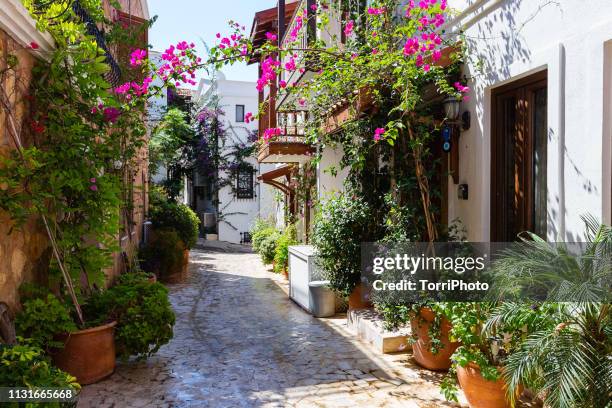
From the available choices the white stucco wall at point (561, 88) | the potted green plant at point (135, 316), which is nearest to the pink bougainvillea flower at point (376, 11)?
the white stucco wall at point (561, 88)

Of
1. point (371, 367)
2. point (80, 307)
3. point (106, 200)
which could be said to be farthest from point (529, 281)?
point (80, 307)

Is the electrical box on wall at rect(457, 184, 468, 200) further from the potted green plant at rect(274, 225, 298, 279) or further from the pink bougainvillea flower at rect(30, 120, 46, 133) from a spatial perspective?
the potted green plant at rect(274, 225, 298, 279)

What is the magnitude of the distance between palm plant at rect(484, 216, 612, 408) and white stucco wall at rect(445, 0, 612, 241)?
69cm

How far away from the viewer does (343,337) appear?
6969 mm

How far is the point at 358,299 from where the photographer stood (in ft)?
25.1

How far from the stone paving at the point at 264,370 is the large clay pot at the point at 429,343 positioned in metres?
0.13

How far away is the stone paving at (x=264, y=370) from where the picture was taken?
4.74 m

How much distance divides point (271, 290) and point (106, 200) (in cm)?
A: 648

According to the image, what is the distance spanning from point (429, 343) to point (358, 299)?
2.34 metres

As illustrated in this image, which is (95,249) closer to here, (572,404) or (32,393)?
(32,393)

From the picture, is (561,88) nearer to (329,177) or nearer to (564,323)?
(564,323)

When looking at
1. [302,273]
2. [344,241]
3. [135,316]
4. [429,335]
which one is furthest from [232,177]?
[429,335]

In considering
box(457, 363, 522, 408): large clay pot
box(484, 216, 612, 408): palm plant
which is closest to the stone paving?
box(457, 363, 522, 408): large clay pot

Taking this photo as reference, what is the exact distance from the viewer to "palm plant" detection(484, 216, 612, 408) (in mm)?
3098
